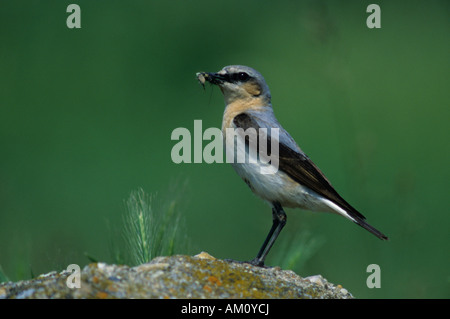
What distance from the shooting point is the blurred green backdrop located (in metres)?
9.77

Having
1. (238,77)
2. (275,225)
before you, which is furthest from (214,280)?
(238,77)

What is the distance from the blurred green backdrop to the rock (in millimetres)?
2485

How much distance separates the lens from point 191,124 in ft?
39.8

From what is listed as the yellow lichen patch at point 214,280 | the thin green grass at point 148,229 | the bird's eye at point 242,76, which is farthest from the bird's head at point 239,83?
the yellow lichen patch at point 214,280

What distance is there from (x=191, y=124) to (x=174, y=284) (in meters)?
7.87

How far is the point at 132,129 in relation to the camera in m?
12.5

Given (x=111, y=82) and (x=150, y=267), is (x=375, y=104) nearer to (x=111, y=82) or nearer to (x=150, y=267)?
(x=111, y=82)

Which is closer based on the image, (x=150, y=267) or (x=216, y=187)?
(x=150, y=267)

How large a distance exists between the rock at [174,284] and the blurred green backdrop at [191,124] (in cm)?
249

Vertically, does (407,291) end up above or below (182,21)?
below

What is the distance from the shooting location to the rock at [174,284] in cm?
414
